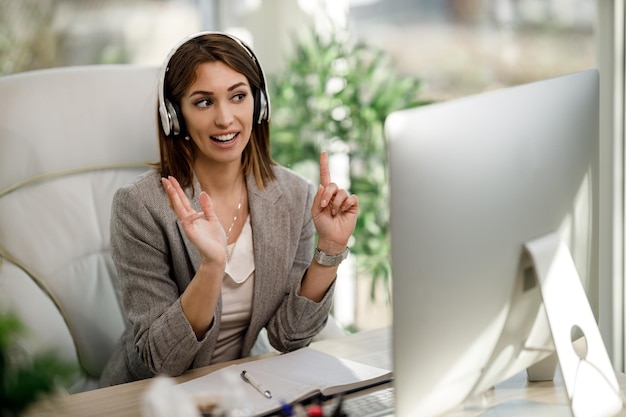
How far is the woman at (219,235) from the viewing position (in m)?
1.42

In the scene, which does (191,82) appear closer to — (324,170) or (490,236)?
(324,170)

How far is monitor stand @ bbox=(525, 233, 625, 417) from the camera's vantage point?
111 centimetres

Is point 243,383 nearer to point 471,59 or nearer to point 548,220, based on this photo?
point 548,220

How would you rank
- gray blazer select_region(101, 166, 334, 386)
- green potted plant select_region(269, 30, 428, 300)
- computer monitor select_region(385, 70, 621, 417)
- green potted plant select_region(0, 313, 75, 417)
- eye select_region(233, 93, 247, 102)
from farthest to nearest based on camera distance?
green potted plant select_region(269, 30, 428, 300) < eye select_region(233, 93, 247, 102) < gray blazer select_region(101, 166, 334, 386) < computer monitor select_region(385, 70, 621, 417) < green potted plant select_region(0, 313, 75, 417)

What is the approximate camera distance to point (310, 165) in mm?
2773

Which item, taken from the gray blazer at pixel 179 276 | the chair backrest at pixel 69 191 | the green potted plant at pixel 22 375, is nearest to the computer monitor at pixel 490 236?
the green potted plant at pixel 22 375

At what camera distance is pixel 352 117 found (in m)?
2.69

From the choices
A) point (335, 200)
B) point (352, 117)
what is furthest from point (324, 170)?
point (352, 117)

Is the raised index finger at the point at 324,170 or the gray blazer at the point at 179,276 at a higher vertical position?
the raised index finger at the point at 324,170

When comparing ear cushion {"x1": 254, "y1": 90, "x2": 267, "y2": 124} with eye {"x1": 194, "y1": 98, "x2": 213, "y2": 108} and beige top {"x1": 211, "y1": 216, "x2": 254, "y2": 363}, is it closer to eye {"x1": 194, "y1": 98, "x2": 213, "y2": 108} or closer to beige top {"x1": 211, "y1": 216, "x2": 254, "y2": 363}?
eye {"x1": 194, "y1": 98, "x2": 213, "y2": 108}

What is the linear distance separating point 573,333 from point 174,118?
0.76 meters

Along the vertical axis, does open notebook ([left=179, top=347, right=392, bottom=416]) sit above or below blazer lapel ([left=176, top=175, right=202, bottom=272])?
below

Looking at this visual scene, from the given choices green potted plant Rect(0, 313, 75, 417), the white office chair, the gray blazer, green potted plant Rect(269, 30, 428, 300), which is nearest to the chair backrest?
the white office chair

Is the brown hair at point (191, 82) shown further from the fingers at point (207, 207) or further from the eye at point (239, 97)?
the fingers at point (207, 207)
